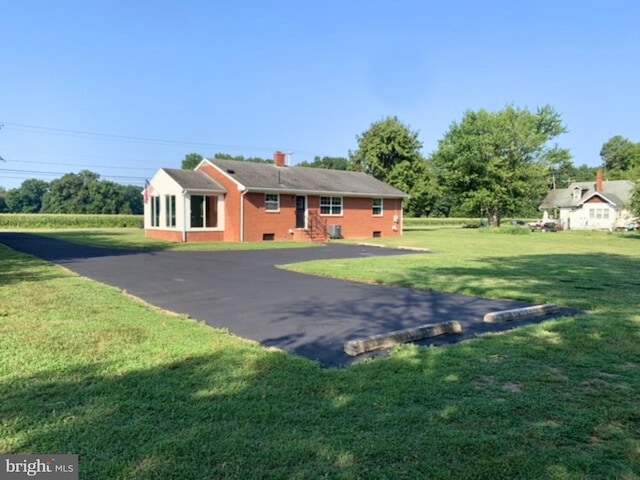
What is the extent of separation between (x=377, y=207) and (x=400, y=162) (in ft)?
53.3

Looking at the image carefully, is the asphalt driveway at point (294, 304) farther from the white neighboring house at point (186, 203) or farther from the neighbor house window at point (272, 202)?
the neighbor house window at point (272, 202)

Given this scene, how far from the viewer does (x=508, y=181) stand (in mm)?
40594

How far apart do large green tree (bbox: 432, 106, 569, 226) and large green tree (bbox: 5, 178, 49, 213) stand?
89270 mm

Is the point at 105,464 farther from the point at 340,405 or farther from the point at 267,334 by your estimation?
the point at 267,334

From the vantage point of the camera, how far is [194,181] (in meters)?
24.4

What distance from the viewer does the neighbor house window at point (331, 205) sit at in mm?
27731

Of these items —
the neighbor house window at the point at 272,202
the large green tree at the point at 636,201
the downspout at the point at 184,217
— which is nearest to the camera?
the downspout at the point at 184,217

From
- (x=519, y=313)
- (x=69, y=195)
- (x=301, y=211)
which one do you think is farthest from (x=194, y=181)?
(x=69, y=195)

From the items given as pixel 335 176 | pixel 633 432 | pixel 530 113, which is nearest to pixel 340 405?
pixel 633 432

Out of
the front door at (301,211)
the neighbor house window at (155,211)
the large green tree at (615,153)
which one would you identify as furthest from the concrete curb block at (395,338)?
the large green tree at (615,153)

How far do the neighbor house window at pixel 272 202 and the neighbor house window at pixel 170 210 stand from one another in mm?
4621

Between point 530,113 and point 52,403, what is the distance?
153 feet

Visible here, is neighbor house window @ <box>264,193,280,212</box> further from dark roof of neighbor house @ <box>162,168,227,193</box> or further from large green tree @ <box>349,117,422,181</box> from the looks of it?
large green tree @ <box>349,117,422,181</box>

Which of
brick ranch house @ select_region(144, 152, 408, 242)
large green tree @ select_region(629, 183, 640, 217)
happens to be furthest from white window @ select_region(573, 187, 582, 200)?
brick ranch house @ select_region(144, 152, 408, 242)
